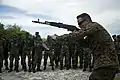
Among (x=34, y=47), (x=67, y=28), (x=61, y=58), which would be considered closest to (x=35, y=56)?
(x=34, y=47)

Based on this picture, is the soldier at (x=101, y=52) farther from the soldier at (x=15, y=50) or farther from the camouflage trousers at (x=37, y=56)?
the soldier at (x=15, y=50)

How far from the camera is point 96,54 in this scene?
5.44 metres

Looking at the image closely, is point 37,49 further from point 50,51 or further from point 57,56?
point 57,56

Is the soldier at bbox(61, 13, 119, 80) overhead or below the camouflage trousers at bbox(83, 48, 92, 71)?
overhead

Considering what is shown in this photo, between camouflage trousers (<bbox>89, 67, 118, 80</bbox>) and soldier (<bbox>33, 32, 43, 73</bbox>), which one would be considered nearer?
camouflage trousers (<bbox>89, 67, 118, 80</bbox>)

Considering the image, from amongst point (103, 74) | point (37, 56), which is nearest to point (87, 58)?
point (37, 56)

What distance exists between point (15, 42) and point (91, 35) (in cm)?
984

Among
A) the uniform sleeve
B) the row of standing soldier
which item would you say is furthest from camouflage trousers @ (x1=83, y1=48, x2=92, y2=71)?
the uniform sleeve

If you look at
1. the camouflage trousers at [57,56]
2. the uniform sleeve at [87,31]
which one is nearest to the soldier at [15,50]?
the camouflage trousers at [57,56]

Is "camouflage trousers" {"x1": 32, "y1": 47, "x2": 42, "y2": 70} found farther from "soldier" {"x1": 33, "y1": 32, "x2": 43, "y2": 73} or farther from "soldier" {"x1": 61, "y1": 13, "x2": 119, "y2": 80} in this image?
"soldier" {"x1": 61, "y1": 13, "x2": 119, "y2": 80}

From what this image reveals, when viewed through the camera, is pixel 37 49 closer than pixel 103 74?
No

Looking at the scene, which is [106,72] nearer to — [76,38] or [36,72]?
[76,38]

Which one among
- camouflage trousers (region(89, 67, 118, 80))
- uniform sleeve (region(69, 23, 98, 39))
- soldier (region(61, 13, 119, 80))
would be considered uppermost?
uniform sleeve (region(69, 23, 98, 39))

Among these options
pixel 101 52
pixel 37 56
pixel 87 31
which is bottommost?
pixel 37 56
